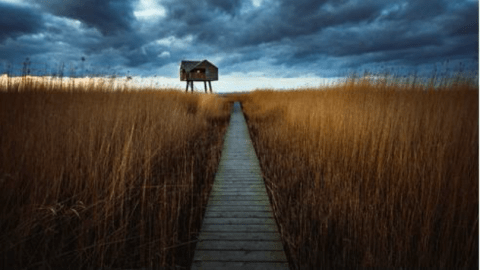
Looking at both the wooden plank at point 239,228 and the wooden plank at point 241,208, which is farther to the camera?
the wooden plank at point 241,208

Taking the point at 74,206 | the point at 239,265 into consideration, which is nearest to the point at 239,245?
the point at 239,265

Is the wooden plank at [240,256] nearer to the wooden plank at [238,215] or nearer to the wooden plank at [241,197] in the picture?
the wooden plank at [238,215]

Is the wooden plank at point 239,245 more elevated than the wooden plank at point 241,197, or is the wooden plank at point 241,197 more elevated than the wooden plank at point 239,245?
the wooden plank at point 241,197

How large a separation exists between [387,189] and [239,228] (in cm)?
143

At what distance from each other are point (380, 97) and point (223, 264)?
4439 mm

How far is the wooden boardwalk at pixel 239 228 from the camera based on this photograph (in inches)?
76.2

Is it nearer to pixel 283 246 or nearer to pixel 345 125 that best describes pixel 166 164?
pixel 283 246

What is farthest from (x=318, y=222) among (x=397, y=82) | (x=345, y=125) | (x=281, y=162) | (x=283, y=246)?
(x=397, y=82)

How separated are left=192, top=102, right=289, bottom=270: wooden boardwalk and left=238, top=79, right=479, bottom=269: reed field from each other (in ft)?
0.46

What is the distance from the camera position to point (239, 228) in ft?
7.95

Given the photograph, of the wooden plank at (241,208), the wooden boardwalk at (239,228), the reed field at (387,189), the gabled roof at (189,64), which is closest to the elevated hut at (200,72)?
the gabled roof at (189,64)

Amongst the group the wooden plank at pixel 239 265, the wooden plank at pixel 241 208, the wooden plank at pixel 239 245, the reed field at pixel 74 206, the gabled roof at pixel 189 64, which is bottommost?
the wooden plank at pixel 239 265

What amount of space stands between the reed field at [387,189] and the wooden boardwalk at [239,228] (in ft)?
0.46

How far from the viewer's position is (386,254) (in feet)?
6.02
